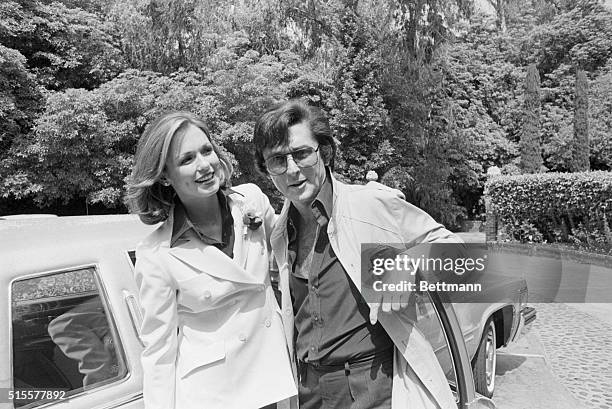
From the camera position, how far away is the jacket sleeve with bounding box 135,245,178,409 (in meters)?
1.53

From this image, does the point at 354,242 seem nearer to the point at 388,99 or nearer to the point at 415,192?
the point at 388,99

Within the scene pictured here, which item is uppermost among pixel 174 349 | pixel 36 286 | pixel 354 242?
pixel 354 242

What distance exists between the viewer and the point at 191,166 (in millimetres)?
1646

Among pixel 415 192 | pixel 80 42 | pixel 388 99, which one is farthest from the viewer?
pixel 415 192

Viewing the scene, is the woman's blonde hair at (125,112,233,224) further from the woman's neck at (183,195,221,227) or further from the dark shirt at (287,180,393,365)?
the dark shirt at (287,180,393,365)

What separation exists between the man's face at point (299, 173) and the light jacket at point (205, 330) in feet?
0.86

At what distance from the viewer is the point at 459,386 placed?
7.91 feet

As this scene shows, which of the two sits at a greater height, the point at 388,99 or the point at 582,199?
the point at 388,99

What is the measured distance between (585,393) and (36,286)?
4.40 meters

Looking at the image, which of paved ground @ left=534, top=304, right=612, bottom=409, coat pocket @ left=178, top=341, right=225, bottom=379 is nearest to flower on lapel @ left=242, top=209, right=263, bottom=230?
coat pocket @ left=178, top=341, right=225, bottom=379

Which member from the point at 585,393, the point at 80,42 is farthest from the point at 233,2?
the point at 585,393

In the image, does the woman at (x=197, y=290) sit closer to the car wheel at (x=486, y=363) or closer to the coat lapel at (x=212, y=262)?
the coat lapel at (x=212, y=262)

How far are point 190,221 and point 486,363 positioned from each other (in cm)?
318

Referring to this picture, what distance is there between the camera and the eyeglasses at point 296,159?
1.73 metres
